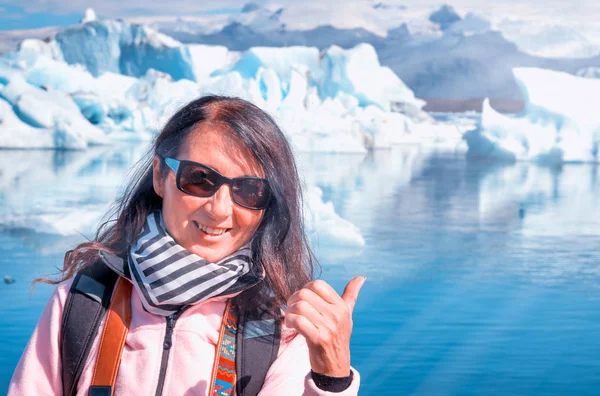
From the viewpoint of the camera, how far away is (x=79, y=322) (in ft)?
2.60

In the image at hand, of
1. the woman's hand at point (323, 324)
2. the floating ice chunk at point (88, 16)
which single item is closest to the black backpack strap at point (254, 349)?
the woman's hand at point (323, 324)

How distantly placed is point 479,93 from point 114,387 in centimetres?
2056

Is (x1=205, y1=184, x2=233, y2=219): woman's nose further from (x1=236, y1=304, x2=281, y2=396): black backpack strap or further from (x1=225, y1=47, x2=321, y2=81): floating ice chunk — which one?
(x1=225, y1=47, x2=321, y2=81): floating ice chunk

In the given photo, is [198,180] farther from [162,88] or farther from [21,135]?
[162,88]

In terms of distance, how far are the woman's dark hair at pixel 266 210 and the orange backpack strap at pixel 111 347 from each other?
0.07m

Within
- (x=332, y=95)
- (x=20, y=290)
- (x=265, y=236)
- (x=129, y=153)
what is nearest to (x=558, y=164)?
(x=332, y=95)

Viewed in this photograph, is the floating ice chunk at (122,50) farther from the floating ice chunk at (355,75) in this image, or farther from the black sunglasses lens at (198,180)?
the black sunglasses lens at (198,180)

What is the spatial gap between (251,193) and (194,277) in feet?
0.37

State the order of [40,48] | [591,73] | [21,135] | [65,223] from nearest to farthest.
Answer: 1. [65,223]
2. [21,135]
3. [40,48]
4. [591,73]

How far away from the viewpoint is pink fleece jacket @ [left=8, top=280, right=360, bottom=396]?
799 mm

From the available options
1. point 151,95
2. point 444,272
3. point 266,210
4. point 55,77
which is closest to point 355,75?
point 151,95

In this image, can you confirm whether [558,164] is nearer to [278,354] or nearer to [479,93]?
[479,93]

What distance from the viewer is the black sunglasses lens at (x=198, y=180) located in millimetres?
816

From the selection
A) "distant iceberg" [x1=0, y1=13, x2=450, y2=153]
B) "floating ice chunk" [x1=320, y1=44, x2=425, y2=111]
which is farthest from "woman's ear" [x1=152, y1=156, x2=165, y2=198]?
"floating ice chunk" [x1=320, y1=44, x2=425, y2=111]
